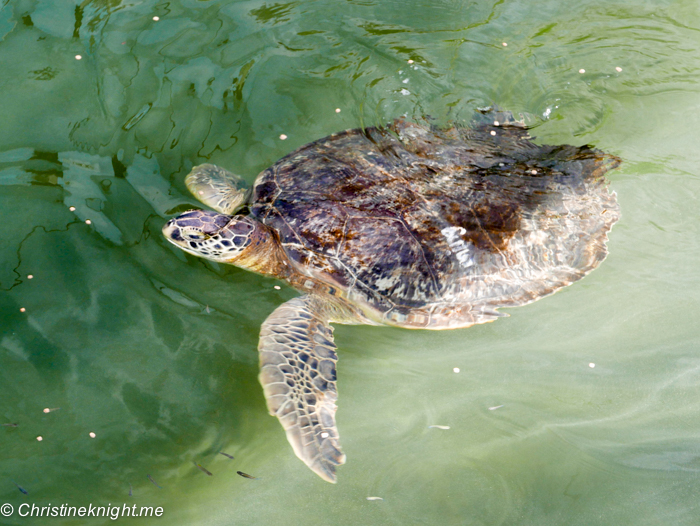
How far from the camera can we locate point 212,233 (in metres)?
2.61

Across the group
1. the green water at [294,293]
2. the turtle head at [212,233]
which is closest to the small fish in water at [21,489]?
the green water at [294,293]

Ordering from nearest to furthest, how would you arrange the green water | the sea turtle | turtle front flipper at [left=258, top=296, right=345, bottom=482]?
turtle front flipper at [left=258, top=296, right=345, bottom=482] < the green water < the sea turtle

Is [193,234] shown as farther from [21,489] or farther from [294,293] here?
[21,489]

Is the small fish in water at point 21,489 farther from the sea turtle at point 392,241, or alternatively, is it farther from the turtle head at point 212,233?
the turtle head at point 212,233

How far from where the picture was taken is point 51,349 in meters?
2.45

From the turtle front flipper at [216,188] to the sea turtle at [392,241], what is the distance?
0.02 metres

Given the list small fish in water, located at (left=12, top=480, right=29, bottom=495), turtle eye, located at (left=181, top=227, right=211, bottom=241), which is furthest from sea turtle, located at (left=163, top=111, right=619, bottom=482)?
small fish in water, located at (left=12, top=480, right=29, bottom=495)

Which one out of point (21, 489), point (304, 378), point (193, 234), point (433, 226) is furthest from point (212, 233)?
point (21, 489)

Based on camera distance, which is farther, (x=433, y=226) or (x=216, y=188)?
(x=216, y=188)

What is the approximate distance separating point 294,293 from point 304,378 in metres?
0.63

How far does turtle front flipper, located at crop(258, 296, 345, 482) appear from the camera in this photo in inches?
81.7

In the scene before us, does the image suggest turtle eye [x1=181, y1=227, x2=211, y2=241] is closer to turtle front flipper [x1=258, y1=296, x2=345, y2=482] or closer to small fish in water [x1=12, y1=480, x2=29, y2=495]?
turtle front flipper [x1=258, y1=296, x2=345, y2=482]

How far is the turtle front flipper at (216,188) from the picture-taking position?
2920 mm

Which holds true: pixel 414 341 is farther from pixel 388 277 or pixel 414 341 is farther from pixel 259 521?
pixel 259 521
